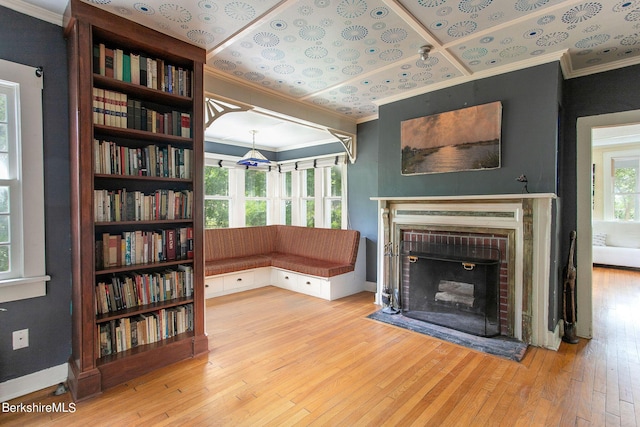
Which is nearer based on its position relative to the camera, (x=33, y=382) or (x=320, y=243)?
(x=33, y=382)

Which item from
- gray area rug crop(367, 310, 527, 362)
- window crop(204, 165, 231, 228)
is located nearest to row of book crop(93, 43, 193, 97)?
gray area rug crop(367, 310, 527, 362)

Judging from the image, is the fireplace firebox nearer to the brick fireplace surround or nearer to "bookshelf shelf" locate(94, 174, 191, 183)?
the brick fireplace surround

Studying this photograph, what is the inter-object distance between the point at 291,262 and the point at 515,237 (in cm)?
284

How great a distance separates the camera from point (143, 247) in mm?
2420

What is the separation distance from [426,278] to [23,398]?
338 centimetres

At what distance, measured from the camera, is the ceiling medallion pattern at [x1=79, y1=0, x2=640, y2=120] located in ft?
6.57

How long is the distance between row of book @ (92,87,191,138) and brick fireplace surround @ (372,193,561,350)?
2412 mm

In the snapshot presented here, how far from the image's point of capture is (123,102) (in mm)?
2287

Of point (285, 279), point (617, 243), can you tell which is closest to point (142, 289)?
point (285, 279)

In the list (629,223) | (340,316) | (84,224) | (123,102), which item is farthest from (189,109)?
(629,223)

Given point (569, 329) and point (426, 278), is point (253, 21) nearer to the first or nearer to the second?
point (426, 278)

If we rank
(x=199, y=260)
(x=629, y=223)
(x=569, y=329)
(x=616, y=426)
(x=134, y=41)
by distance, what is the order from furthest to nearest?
1. (x=629, y=223)
2. (x=569, y=329)
3. (x=199, y=260)
4. (x=134, y=41)
5. (x=616, y=426)

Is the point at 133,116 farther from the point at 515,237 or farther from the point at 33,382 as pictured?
the point at 515,237

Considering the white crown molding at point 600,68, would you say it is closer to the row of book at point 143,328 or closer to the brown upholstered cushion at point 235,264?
the row of book at point 143,328
